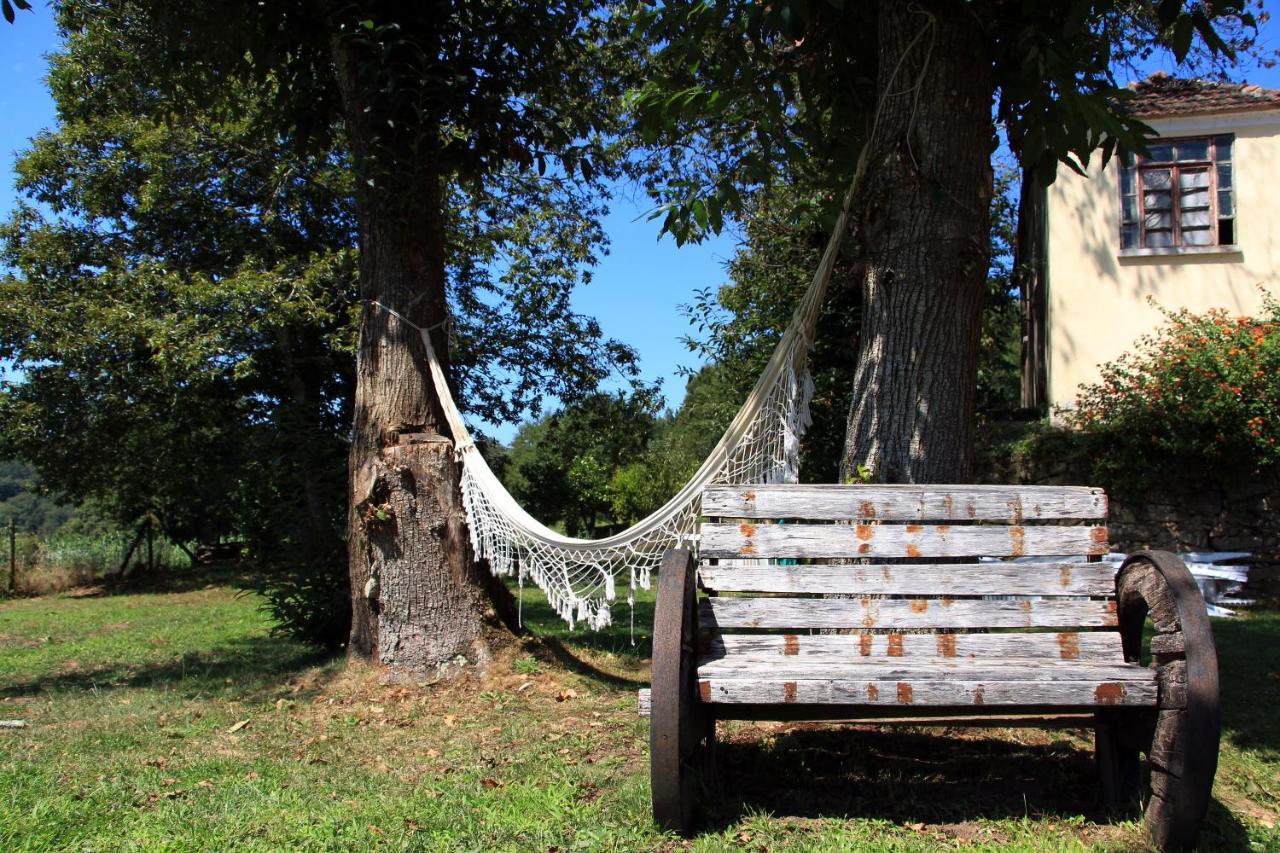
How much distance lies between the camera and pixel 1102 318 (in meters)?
10.5

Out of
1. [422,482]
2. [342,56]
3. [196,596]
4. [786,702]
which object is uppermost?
[342,56]

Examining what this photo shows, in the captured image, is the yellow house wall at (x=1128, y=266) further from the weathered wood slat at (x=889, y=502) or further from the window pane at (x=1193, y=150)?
the weathered wood slat at (x=889, y=502)

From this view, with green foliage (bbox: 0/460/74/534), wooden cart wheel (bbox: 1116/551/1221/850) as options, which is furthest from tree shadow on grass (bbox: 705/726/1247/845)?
green foliage (bbox: 0/460/74/534)

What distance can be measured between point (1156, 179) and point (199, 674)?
10.5 metres

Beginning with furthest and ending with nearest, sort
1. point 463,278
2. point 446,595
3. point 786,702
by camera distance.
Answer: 1. point 463,278
2. point 446,595
3. point 786,702

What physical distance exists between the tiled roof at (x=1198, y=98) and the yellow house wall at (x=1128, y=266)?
0.11 meters

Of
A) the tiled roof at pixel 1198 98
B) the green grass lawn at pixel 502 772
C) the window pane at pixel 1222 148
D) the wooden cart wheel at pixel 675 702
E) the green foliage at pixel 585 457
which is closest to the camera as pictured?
the wooden cart wheel at pixel 675 702

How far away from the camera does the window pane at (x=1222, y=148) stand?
10266mm

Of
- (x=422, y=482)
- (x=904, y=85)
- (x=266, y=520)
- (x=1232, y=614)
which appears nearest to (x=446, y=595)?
(x=422, y=482)

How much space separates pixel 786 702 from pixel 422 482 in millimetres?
2560

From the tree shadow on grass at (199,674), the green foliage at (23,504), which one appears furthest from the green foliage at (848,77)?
the green foliage at (23,504)

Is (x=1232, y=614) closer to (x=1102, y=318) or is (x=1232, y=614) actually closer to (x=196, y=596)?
(x=1102, y=318)

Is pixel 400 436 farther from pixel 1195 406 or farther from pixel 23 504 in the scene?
pixel 23 504

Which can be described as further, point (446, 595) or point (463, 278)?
point (463, 278)
